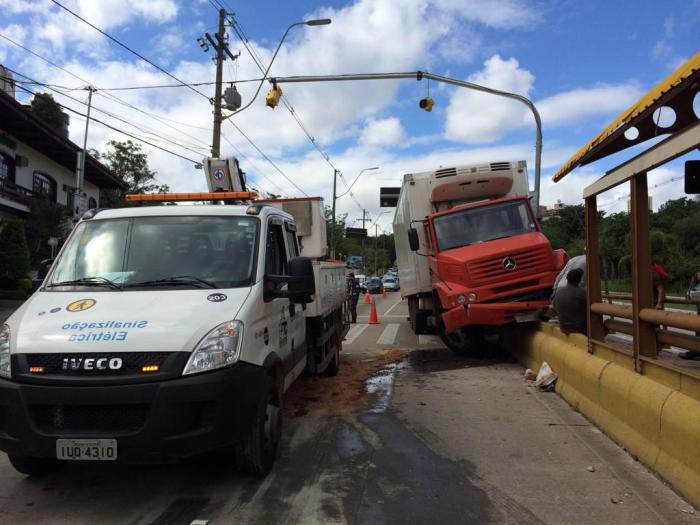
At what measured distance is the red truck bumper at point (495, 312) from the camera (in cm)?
938

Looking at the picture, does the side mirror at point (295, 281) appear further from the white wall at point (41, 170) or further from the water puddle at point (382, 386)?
the white wall at point (41, 170)

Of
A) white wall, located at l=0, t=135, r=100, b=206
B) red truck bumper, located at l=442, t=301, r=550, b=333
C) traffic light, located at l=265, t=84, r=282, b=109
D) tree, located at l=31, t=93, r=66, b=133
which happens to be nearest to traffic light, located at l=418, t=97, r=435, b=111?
traffic light, located at l=265, t=84, r=282, b=109

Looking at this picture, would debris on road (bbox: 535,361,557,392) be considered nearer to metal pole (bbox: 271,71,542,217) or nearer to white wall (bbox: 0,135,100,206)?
metal pole (bbox: 271,71,542,217)

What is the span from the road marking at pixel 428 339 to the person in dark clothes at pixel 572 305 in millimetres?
6420

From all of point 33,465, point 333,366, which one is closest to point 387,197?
point 333,366

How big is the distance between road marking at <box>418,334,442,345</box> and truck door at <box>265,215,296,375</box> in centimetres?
855

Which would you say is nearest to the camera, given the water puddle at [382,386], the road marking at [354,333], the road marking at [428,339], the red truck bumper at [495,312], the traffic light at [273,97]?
the water puddle at [382,386]

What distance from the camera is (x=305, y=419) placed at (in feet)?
21.0

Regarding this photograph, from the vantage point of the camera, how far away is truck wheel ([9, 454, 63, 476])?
173 inches

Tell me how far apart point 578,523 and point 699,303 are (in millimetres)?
4270

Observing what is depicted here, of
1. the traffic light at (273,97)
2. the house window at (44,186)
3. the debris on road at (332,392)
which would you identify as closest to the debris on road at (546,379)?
the debris on road at (332,392)

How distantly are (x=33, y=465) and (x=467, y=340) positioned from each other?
8072 mm

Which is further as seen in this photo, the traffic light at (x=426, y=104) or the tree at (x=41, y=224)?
the tree at (x=41, y=224)

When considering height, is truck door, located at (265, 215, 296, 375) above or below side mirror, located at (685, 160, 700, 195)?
below
